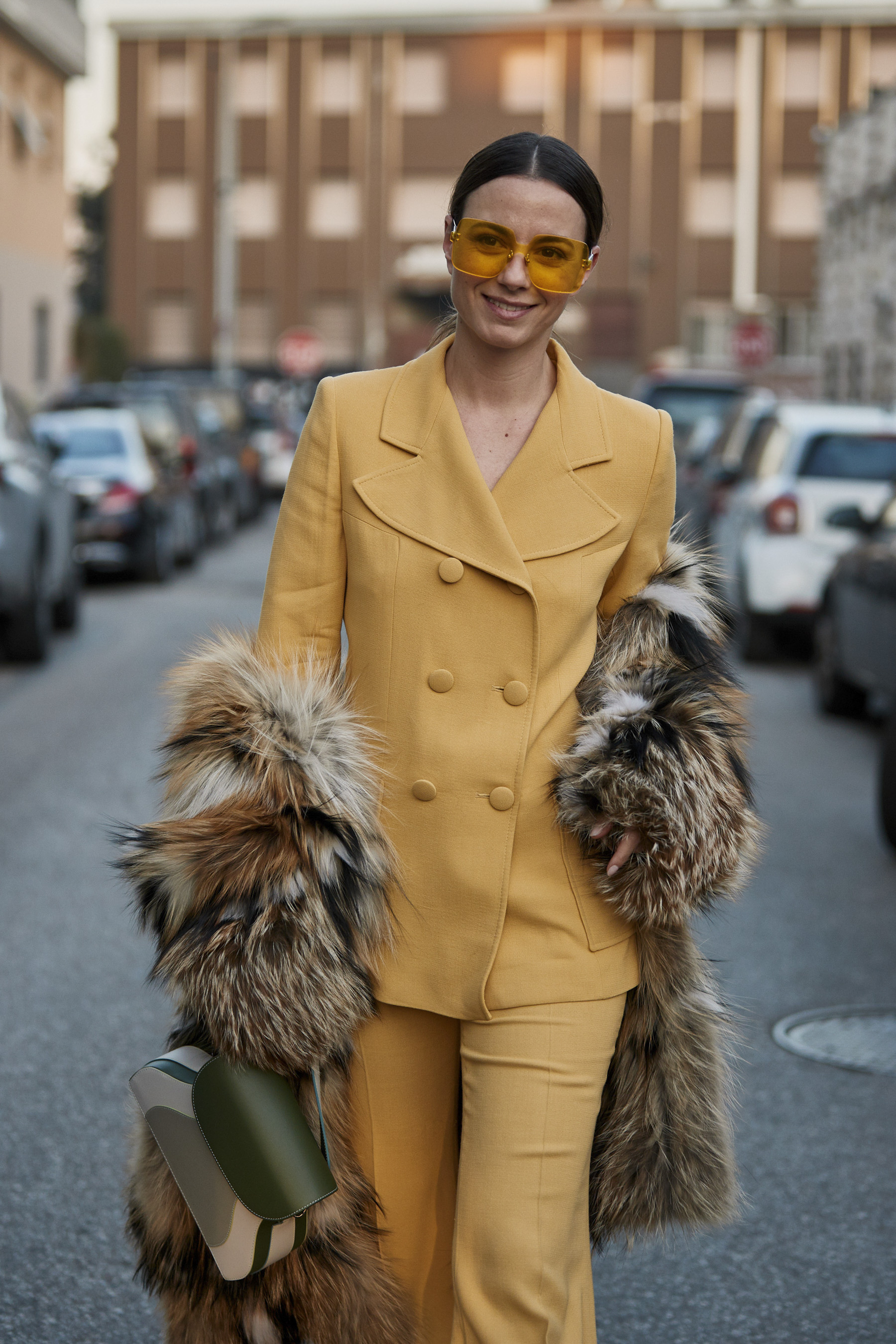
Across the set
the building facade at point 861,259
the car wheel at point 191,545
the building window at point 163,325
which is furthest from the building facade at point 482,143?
the car wheel at point 191,545

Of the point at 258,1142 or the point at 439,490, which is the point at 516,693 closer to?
the point at 439,490

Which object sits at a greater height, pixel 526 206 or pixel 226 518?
pixel 526 206

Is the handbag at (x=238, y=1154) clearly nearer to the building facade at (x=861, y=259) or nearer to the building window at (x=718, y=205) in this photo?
the building facade at (x=861, y=259)

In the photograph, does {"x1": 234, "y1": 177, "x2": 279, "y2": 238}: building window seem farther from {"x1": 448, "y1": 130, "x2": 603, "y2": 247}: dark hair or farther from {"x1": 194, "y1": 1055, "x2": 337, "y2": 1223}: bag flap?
{"x1": 194, "y1": 1055, "x2": 337, "y2": 1223}: bag flap

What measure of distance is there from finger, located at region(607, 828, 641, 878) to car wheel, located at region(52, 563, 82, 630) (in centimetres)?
1191

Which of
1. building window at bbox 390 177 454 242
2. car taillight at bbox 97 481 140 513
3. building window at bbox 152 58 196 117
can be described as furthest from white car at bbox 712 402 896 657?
building window at bbox 152 58 196 117

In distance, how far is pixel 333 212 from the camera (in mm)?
61188

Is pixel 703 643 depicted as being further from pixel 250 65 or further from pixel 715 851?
pixel 250 65

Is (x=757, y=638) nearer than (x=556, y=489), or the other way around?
(x=556, y=489)

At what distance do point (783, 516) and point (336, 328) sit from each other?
164 feet

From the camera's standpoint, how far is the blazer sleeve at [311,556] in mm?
2684

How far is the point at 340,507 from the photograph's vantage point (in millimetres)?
2693

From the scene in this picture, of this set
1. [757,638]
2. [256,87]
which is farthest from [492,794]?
[256,87]

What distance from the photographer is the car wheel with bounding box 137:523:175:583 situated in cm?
1819
